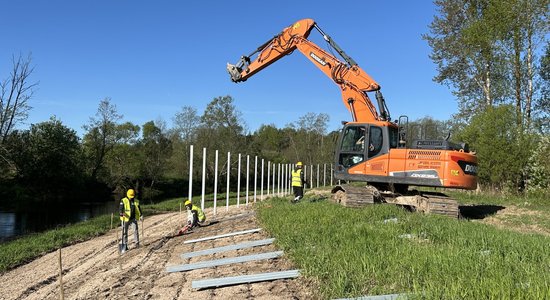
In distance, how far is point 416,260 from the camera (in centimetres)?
504

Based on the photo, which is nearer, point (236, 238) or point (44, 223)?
point (236, 238)

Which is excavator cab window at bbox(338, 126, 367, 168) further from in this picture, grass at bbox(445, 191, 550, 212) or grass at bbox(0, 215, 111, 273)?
grass at bbox(0, 215, 111, 273)

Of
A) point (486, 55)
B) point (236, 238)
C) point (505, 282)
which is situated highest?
point (486, 55)

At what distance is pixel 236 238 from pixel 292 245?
2.93 m

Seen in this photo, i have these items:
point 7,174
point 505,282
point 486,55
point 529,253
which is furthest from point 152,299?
point 7,174

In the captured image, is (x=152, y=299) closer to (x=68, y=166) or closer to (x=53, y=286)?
(x=53, y=286)

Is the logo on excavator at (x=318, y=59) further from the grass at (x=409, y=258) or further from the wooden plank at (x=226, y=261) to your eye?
the wooden plank at (x=226, y=261)

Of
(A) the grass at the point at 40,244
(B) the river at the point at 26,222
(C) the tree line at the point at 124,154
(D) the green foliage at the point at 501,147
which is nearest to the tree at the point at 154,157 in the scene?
(C) the tree line at the point at 124,154

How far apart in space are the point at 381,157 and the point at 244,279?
7.64 meters

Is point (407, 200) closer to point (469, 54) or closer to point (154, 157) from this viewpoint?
point (469, 54)

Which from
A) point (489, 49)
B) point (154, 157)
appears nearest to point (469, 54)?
point (489, 49)

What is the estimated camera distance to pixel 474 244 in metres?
6.34

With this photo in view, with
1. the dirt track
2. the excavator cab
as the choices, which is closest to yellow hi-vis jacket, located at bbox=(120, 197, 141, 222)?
the dirt track

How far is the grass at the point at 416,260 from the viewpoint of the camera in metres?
3.90
